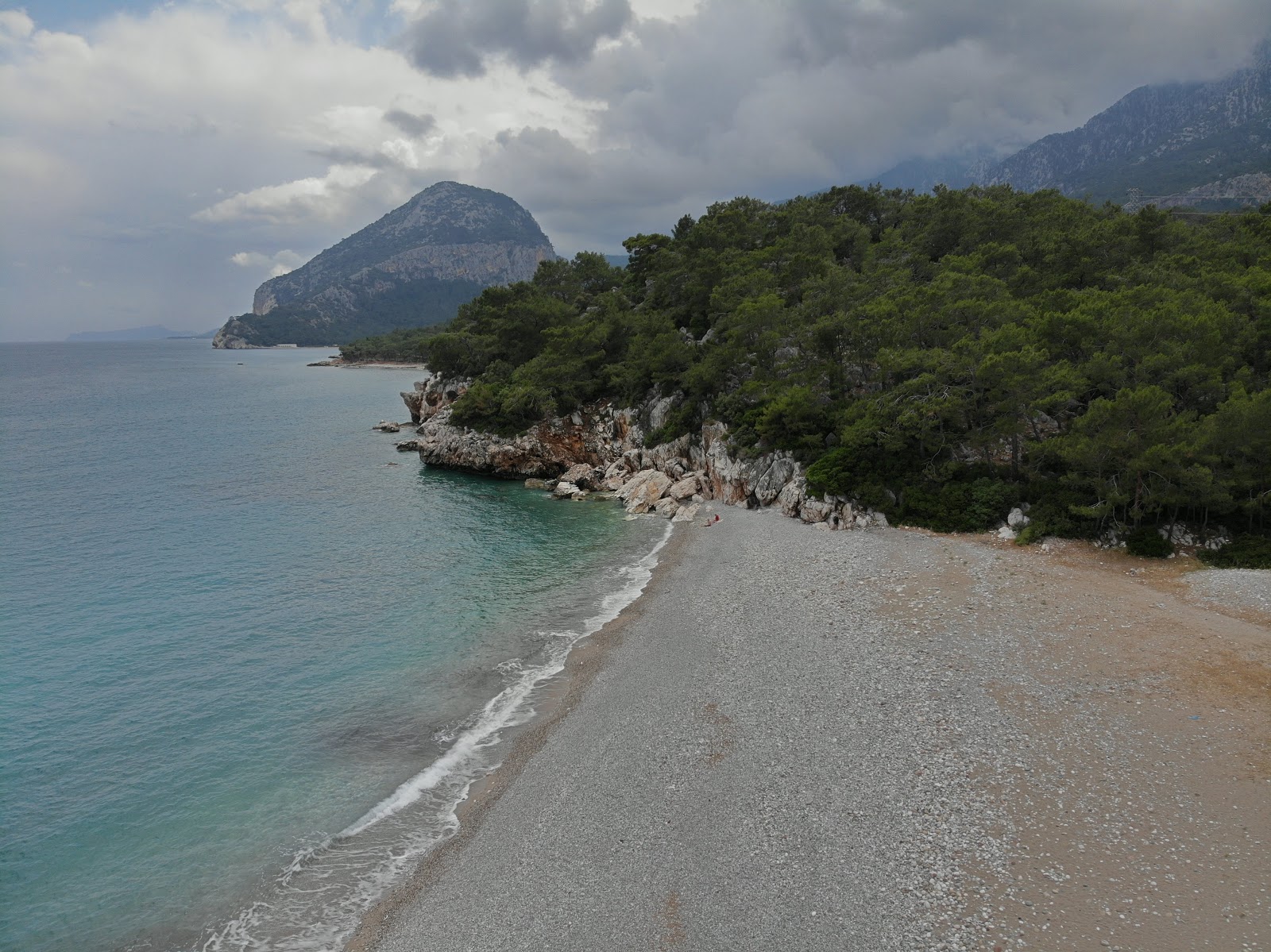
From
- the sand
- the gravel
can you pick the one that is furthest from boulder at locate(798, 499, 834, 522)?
the gravel

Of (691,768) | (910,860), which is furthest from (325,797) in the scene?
(910,860)

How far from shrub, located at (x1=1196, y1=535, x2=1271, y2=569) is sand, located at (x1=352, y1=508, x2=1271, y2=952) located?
5.88 feet

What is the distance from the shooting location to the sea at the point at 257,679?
1309cm

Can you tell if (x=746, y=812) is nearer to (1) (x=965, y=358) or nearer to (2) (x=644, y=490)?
(1) (x=965, y=358)

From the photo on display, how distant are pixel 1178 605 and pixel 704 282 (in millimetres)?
42935

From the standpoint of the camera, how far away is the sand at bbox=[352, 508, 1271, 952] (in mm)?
10742

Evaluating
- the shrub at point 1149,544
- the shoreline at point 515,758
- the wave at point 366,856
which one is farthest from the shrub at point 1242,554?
the wave at point 366,856

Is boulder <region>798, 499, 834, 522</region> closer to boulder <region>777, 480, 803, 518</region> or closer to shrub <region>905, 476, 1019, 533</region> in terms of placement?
boulder <region>777, 480, 803, 518</region>

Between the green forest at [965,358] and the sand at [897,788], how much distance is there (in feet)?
20.3

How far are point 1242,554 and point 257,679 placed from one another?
38031 millimetres

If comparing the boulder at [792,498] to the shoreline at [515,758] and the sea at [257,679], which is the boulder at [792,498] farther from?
the shoreline at [515,758]

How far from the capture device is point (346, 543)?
35688mm

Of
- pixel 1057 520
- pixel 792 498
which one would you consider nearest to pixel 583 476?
pixel 792 498

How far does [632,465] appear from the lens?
49.5 m
